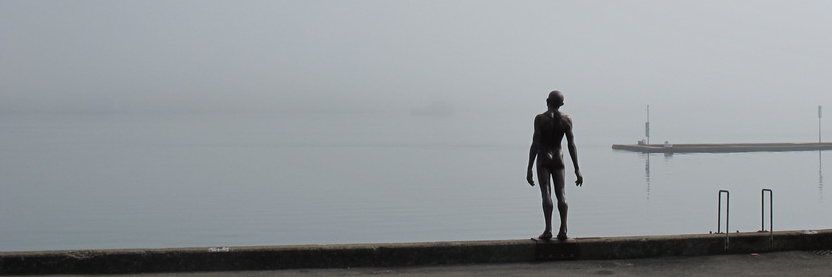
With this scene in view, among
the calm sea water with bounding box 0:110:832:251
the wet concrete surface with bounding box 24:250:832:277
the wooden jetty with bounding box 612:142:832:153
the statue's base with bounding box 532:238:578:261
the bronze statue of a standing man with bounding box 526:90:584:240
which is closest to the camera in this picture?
the wet concrete surface with bounding box 24:250:832:277

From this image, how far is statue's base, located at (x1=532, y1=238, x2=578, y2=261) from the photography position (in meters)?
9.72

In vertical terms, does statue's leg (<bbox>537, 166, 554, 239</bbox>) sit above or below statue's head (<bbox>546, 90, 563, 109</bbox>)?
below

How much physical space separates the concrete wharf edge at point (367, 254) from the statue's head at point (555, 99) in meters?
1.40

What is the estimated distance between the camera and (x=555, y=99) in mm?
9625

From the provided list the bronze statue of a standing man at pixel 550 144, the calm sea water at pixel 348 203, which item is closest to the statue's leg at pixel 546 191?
the bronze statue of a standing man at pixel 550 144

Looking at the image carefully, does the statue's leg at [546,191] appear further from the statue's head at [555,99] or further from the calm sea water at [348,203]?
the calm sea water at [348,203]

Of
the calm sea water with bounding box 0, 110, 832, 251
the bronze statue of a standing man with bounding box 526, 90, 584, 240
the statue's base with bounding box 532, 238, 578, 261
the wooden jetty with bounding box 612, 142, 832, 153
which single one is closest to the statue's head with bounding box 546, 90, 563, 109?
the bronze statue of a standing man with bounding box 526, 90, 584, 240

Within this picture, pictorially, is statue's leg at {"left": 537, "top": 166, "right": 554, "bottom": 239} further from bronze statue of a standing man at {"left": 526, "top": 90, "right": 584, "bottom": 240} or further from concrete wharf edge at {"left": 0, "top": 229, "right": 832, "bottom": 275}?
concrete wharf edge at {"left": 0, "top": 229, "right": 832, "bottom": 275}

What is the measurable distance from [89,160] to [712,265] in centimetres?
16372

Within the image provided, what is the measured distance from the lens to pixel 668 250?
10.0 metres

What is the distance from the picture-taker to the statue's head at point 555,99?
9.63 m

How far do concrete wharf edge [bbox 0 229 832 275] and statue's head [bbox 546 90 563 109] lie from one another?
140 centimetres

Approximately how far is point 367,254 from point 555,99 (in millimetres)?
2430

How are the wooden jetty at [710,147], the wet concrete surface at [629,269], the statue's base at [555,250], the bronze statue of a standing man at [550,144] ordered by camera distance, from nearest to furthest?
the wet concrete surface at [629,269], the bronze statue of a standing man at [550,144], the statue's base at [555,250], the wooden jetty at [710,147]
